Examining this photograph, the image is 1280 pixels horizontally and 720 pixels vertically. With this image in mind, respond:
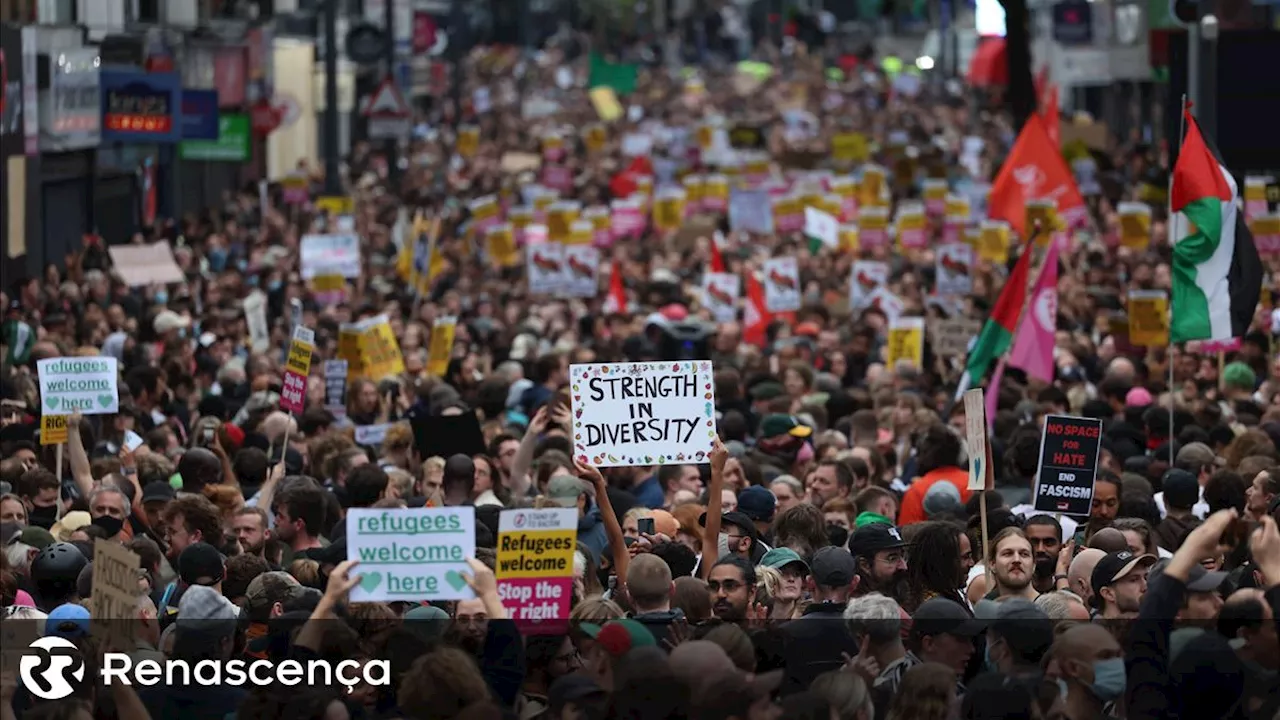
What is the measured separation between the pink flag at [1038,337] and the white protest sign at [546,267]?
9414 millimetres

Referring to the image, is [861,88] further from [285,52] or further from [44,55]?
[44,55]

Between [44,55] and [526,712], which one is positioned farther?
[44,55]

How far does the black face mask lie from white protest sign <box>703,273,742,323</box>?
13189 mm

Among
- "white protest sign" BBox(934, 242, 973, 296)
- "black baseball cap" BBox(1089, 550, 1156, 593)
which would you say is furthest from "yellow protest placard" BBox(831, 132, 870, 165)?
"black baseball cap" BBox(1089, 550, 1156, 593)

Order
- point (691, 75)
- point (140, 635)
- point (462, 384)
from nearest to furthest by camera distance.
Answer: point (140, 635) < point (462, 384) < point (691, 75)

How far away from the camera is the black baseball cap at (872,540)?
9.71m

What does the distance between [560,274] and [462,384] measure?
23.5ft

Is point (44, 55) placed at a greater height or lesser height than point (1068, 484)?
greater

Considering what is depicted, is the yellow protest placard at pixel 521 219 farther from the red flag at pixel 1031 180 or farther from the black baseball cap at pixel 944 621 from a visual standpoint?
the black baseball cap at pixel 944 621

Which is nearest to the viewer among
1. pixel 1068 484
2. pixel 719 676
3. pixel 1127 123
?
pixel 719 676

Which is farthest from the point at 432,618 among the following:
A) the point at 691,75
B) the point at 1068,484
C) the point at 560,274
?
the point at 691,75

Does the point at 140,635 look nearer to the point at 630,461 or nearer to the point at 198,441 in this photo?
the point at 630,461

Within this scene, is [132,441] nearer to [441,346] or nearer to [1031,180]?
[441,346]

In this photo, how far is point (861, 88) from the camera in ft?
248
